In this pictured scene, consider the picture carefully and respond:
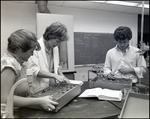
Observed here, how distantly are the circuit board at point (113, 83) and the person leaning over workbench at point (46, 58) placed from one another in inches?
9.2

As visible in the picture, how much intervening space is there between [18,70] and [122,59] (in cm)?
82

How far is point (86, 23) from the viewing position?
7.13ft

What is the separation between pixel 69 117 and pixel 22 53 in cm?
40

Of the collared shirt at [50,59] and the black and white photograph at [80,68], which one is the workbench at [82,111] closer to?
the black and white photograph at [80,68]

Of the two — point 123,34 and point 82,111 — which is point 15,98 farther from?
point 123,34

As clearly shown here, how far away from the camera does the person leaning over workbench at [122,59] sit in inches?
39.8

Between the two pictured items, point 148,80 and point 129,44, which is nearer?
point 148,80

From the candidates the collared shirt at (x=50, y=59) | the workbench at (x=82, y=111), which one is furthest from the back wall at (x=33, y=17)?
the workbench at (x=82, y=111)

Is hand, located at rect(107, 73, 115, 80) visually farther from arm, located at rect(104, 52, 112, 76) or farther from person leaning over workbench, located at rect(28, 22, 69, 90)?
person leaning over workbench, located at rect(28, 22, 69, 90)

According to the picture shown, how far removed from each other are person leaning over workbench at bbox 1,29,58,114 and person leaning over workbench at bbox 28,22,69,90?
1.05ft

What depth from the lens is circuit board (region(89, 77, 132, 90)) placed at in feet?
3.10

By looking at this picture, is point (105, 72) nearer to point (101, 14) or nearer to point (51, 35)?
point (51, 35)

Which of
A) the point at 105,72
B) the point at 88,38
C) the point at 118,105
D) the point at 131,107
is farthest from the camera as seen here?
the point at 88,38

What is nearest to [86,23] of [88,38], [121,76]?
[88,38]
